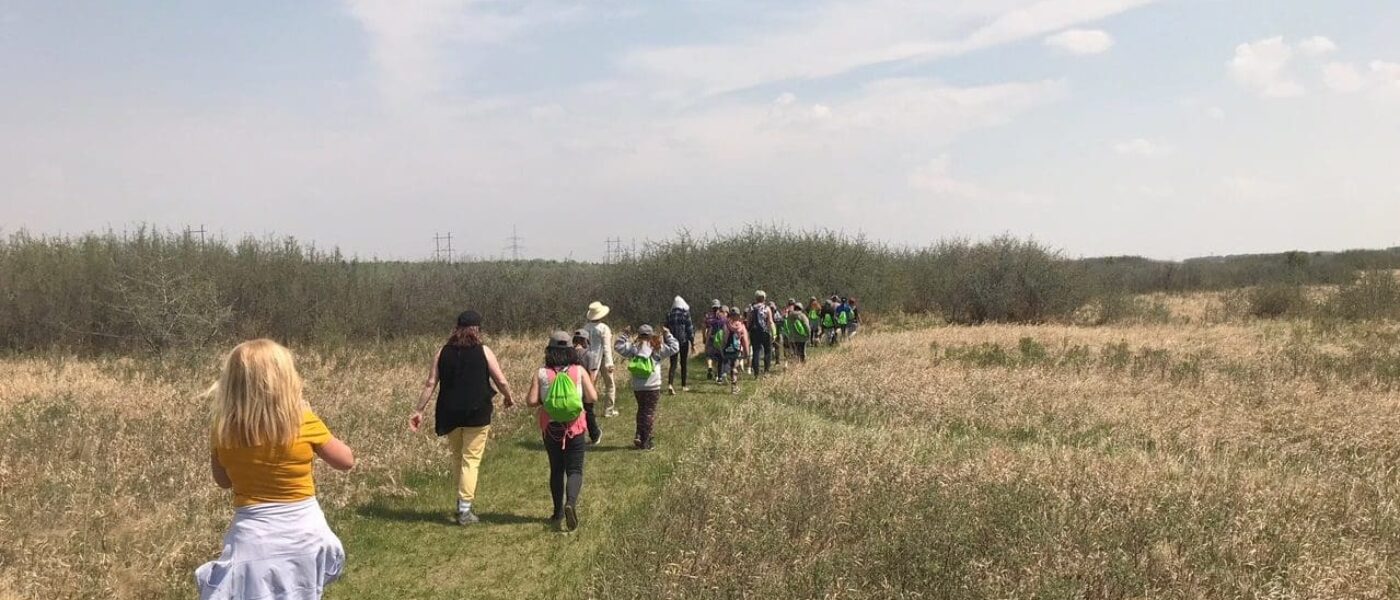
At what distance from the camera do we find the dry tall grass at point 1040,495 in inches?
183

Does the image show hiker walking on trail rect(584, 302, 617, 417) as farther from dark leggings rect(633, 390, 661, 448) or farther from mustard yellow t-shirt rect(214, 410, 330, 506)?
mustard yellow t-shirt rect(214, 410, 330, 506)

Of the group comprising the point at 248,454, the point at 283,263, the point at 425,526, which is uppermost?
the point at 283,263

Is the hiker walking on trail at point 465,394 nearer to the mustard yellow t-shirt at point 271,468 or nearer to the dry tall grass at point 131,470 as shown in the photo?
the dry tall grass at point 131,470

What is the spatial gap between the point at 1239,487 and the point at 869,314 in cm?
2478

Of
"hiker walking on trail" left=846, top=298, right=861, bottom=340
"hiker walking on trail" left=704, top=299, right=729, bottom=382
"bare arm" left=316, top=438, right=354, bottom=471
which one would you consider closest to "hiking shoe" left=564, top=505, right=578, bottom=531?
"bare arm" left=316, top=438, right=354, bottom=471

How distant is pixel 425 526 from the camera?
6.34 meters

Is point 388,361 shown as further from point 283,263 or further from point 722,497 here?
point 722,497

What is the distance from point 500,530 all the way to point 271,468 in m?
3.22

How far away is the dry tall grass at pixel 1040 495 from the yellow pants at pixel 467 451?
5.45ft

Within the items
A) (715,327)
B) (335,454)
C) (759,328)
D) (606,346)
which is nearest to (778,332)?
(759,328)

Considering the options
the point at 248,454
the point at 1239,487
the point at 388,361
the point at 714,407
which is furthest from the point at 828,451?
the point at 388,361

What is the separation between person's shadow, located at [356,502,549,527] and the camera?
6.41 meters

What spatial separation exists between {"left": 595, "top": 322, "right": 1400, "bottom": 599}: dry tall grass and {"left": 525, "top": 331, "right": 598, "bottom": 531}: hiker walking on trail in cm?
82

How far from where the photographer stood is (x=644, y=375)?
28.5 ft
